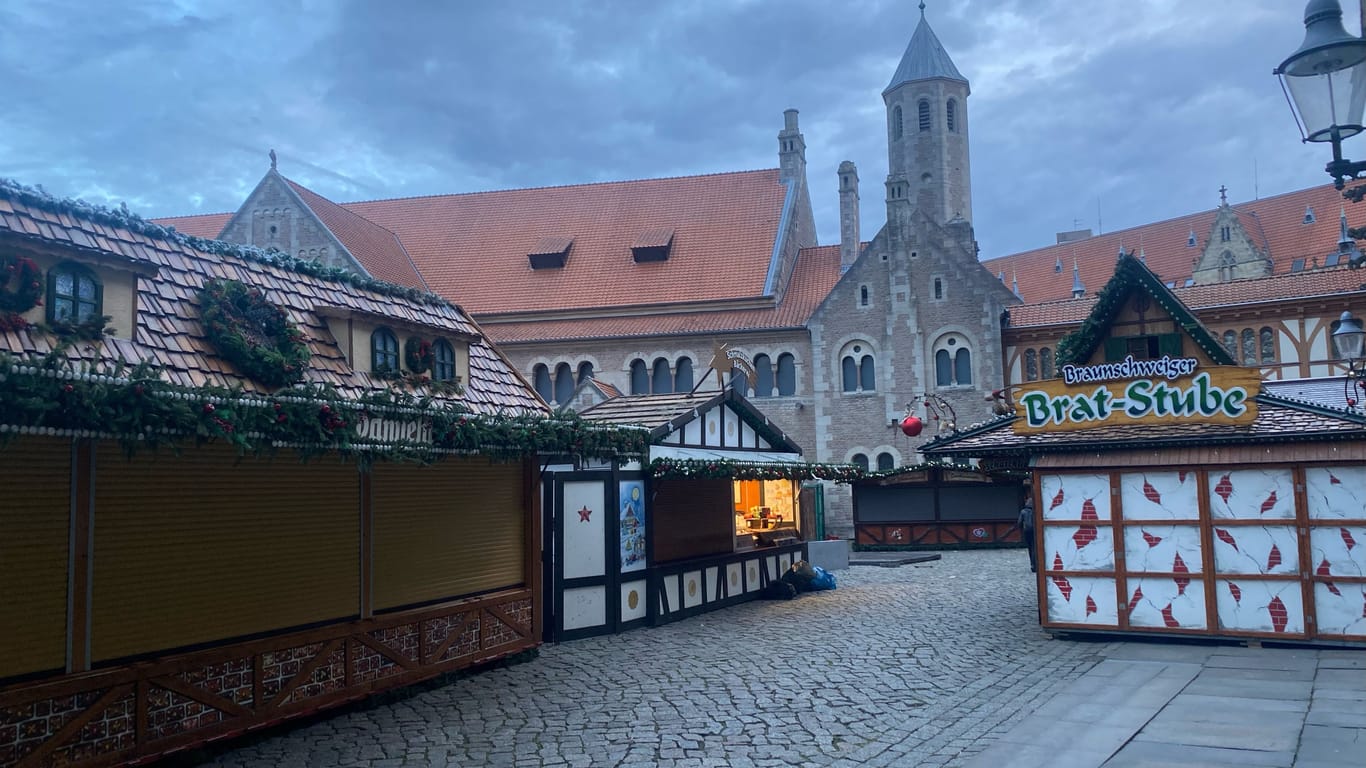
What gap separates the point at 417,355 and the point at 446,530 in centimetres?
207

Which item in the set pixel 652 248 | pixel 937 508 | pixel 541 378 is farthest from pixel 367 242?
pixel 937 508

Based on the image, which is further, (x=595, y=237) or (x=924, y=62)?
(x=924, y=62)

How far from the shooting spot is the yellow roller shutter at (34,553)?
6930 mm

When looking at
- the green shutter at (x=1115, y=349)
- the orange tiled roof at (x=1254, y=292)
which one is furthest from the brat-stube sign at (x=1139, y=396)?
the orange tiled roof at (x=1254, y=292)

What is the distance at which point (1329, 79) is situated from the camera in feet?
17.9

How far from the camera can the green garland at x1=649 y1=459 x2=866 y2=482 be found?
610 inches

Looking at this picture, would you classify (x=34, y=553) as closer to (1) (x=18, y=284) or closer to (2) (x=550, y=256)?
(1) (x=18, y=284)

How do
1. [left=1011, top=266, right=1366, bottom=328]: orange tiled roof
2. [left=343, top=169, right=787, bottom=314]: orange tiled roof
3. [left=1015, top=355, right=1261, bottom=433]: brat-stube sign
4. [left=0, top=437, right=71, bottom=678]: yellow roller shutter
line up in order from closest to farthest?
[left=0, top=437, right=71, bottom=678]: yellow roller shutter → [left=1015, top=355, right=1261, bottom=433]: brat-stube sign → [left=1011, top=266, right=1366, bottom=328]: orange tiled roof → [left=343, top=169, right=787, bottom=314]: orange tiled roof

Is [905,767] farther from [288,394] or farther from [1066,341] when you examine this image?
[1066,341]

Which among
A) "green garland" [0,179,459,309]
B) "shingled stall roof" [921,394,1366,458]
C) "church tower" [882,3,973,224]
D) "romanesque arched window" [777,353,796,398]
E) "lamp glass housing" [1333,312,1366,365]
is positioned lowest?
"shingled stall roof" [921,394,1366,458]

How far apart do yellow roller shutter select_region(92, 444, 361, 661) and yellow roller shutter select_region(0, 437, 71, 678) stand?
0.97 ft

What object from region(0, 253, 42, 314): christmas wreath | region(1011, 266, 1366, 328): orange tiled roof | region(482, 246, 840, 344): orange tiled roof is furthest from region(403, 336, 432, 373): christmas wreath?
region(482, 246, 840, 344): orange tiled roof

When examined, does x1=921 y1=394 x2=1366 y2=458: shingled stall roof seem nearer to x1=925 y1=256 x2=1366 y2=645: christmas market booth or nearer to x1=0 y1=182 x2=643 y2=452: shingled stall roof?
x1=925 y1=256 x2=1366 y2=645: christmas market booth

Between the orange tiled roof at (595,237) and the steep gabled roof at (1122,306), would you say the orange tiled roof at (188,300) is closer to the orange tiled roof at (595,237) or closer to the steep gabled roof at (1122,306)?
the steep gabled roof at (1122,306)
